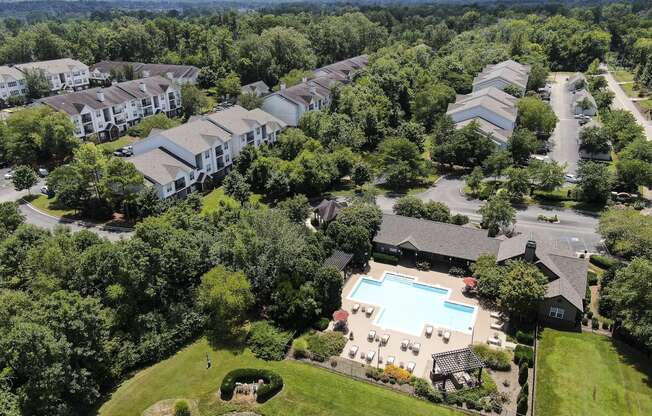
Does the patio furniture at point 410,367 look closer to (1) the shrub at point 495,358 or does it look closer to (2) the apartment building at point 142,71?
(1) the shrub at point 495,358

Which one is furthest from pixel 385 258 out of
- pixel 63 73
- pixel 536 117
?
pixel 63 73

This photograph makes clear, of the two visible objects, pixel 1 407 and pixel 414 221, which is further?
pixel 414 221

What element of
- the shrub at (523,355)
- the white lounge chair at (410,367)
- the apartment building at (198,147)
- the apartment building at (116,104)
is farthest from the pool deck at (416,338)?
the apartment building at (116,104)

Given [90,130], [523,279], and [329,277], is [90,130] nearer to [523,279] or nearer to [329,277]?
[329,277]

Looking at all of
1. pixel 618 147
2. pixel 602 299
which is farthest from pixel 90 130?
pixel 618 147

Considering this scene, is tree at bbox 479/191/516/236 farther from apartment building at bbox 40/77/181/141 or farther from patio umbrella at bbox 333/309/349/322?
apartment building at bbox 40/77/181/141
